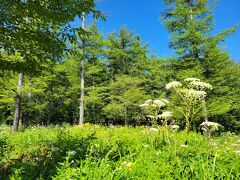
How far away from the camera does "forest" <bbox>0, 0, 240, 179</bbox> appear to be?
14.6 ft

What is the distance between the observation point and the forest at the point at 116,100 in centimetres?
446

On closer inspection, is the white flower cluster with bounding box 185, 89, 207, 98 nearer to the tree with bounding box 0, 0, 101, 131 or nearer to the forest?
the forest

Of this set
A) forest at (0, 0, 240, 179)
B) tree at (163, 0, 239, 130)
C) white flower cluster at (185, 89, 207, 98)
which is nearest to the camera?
forest at (0, 0, 240, 179)

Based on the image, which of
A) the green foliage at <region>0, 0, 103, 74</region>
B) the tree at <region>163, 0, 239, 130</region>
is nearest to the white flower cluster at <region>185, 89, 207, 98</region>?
the green foliage at <region>0, 0, 103, 74</region>

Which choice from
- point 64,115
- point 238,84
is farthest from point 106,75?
point 238,84

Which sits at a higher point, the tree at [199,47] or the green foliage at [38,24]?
the tree at [199,47]

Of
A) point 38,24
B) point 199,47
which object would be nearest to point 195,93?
point 38,24

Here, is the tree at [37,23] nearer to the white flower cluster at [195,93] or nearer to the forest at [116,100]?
the forest at [116,100]

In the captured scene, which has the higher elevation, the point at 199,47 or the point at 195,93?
the point at 199,47

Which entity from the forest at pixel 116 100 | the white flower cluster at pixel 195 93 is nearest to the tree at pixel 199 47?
the forest at pixel 116 100

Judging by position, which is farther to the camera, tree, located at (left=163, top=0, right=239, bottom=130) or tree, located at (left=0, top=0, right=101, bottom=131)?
tree, located at (left=163, top=0, right=239, bottom=130)

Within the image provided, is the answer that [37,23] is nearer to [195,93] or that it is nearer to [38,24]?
[38,24]

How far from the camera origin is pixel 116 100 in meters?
31.5

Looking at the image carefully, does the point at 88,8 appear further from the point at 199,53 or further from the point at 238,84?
the point at 238,84
